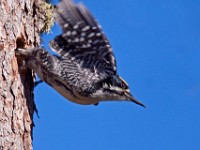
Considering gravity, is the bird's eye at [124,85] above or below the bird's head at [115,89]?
above

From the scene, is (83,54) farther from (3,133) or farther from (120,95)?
(3,133)

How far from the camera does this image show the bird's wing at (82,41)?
3.67m

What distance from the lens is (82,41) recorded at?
375cm

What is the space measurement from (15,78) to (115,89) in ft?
2.47

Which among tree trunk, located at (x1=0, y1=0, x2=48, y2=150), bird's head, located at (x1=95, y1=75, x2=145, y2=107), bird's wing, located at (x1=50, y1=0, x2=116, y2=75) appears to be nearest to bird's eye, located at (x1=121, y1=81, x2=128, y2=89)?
bird's head, located at (x1=95, y1=75, x2=145, y2=107)

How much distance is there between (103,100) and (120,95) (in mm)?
134

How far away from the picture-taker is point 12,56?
3533 millimetres

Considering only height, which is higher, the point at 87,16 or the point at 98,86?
the point at 87,16

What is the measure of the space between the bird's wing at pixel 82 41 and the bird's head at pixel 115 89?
65mm

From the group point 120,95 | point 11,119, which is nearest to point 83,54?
point 120,95

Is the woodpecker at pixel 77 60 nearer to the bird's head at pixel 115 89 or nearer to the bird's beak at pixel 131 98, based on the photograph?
the bird's head at pixel 115 89

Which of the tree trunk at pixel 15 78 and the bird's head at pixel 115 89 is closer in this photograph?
the tree trunk at pixel 15 78

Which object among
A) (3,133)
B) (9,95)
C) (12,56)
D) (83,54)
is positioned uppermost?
(83,54)

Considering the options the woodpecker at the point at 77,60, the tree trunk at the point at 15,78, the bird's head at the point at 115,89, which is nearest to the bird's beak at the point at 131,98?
the bird's head at the point at 115,89
